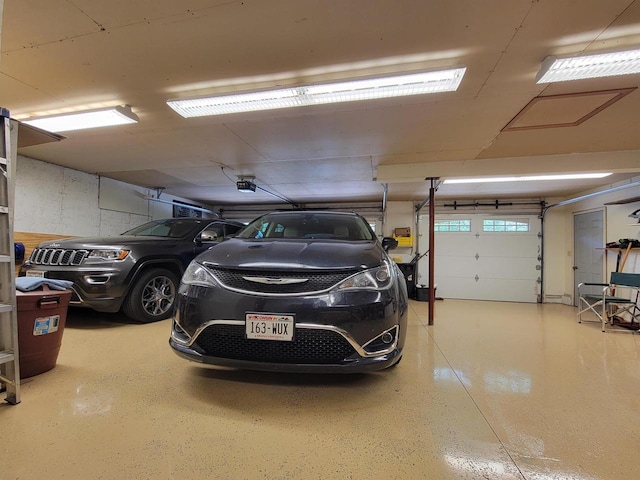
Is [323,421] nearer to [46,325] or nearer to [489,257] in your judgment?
[46,325]

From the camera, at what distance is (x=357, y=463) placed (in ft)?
3.91

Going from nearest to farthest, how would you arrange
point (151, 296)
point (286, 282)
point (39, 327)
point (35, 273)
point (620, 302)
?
point (286, 282) < point (39, 327) < point (35, 273) < point (151, 296) < point (620, 302)

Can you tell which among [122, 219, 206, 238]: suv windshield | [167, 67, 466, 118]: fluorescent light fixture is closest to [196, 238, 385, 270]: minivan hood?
[167, 67, 466, 118]: fluorescent light fixture

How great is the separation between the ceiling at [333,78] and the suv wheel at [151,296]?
1800 mm

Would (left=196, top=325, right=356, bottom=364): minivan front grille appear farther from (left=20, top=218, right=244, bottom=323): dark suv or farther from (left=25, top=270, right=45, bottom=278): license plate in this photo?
(left=25, top=270, right=45, bottom=278): license plate

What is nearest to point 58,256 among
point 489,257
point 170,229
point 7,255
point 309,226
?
point 170,229

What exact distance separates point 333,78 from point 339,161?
2.14 m

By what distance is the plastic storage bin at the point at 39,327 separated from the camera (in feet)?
6.16

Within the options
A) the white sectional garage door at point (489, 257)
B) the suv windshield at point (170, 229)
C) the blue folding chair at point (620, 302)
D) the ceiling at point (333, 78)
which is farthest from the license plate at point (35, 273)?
the white sectional garage door at point (489, 257)

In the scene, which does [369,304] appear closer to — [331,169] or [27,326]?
[27,326]

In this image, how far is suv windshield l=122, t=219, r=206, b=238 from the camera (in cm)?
402

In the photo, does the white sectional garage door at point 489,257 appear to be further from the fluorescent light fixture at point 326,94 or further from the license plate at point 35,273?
the license plate at point 35,273

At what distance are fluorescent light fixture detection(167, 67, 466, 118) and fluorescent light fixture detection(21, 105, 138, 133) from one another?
582 mm

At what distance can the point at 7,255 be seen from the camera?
1.52 meters
